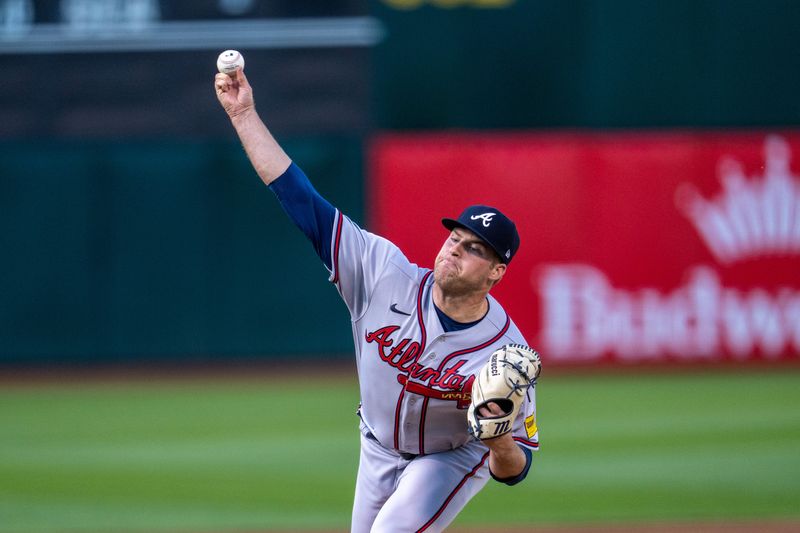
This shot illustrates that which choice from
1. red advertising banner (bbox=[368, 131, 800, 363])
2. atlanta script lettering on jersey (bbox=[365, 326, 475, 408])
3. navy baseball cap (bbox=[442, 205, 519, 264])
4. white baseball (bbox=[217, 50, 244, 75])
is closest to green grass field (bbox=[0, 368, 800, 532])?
red advertising banner (bbox=[368, 131, 800, 363])

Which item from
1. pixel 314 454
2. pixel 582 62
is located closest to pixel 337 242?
pixel 314 454

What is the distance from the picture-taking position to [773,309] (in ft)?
39.0

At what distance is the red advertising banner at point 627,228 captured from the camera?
11859mm

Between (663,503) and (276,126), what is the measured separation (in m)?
6.04

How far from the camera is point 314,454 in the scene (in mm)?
8680

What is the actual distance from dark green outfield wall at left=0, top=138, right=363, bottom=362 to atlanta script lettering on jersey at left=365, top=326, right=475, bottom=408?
7522 mm

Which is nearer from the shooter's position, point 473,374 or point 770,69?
point 473,374

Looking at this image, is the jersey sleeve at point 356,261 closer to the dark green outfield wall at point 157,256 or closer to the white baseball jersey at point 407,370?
the white baseball jersey at point 407,370

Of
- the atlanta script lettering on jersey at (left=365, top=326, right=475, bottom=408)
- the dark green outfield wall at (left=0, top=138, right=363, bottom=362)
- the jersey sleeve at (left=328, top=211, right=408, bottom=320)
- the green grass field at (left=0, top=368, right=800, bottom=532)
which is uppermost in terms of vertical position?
the jersey sleeve at (left=328, top=211, right=408, bottom=320)

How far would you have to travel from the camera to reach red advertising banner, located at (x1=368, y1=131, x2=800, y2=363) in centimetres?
1186

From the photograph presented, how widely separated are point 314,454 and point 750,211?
5715mm

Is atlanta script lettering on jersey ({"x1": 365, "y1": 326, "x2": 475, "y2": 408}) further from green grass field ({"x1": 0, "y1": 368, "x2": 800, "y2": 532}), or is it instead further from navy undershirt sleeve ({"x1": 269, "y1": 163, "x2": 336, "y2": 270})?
green grass field ({"x1": 0, "y1": 368, "x2": 800, "y2": 532})

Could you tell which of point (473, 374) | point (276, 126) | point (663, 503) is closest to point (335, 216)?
point (473, 374)

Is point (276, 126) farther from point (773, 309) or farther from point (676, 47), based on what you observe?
point (773, 309)
